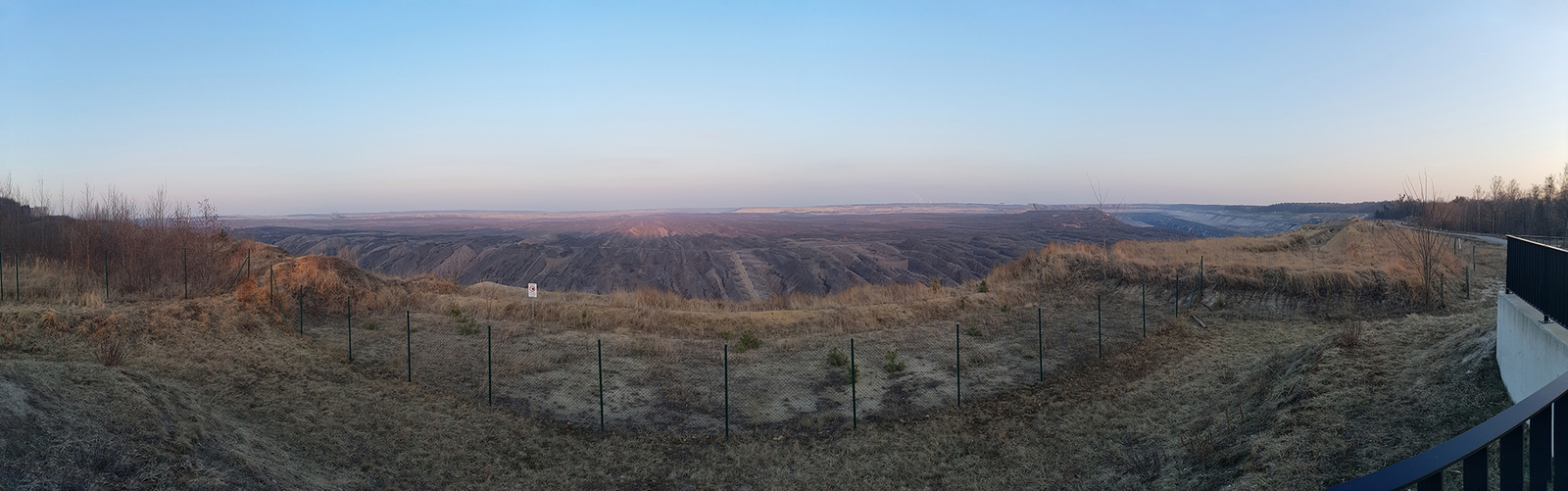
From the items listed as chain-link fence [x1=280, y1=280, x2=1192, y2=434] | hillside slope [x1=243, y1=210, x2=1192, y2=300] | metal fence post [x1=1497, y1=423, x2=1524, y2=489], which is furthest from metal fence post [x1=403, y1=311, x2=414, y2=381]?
hillside slope [x1=243, y1=210, x2=1192, y2=300]

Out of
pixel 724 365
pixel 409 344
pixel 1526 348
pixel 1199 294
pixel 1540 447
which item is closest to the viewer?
pixel 1540 447

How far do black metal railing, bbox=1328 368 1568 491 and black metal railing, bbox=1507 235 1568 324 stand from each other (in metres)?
5.63

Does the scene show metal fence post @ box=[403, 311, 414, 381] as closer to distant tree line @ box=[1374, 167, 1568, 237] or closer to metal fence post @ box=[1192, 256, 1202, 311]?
metal fence post @ box=[1192, 256, 1202, 311]

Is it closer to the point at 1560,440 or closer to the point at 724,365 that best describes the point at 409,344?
the point at 724,365

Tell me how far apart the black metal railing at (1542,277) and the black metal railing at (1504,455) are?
5629 millimetres

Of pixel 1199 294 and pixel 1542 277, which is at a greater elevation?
pixel 1542 277

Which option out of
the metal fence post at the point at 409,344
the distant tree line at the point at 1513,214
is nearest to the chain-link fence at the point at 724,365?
the metal fence post at the point at 409,344

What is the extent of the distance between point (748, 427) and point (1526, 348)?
9.61 m

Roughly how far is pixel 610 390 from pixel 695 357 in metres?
3.01

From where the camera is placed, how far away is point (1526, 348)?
6.29m

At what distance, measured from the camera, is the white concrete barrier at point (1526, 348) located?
219 inches

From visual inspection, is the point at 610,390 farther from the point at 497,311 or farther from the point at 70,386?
the point at 497,311

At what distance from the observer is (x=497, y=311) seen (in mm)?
21500

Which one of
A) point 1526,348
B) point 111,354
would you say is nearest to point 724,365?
point 111,354
